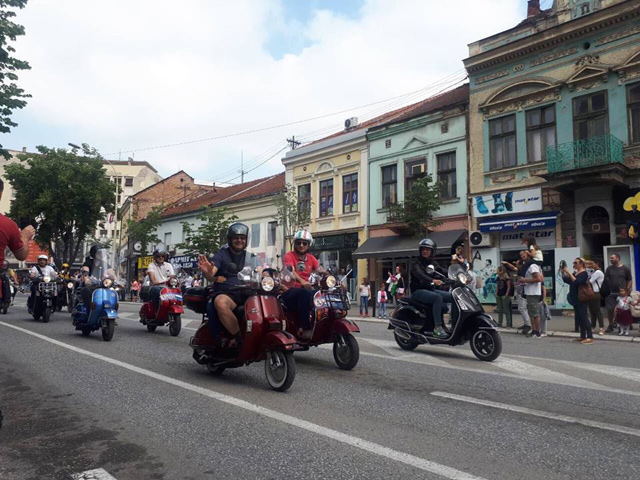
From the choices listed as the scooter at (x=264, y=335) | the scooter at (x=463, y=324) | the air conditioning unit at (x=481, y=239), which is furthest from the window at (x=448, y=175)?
the scooter at (x=264, y=335)

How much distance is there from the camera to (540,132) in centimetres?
2003

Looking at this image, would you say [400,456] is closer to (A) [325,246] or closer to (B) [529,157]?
(B) [529,157]

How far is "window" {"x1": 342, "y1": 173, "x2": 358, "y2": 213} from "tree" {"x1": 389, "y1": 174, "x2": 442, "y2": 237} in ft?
16.9

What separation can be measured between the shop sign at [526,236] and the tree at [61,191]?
90.9 ft

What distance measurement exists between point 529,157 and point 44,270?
1720cm

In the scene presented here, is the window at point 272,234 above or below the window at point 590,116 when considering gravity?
below

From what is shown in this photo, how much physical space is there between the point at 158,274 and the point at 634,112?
16.2 meters

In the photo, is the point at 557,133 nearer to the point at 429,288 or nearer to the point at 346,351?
the point at 429,288

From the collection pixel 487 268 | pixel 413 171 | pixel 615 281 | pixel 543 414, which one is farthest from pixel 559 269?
pixel 543 414

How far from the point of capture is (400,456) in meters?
3.56

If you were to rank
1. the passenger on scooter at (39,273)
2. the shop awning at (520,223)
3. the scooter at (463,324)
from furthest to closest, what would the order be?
the shop awning at (520,223), the passenger on scooter at (39,273), the scooter at (463,324)

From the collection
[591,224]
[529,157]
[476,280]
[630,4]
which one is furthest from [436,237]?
[476,280]

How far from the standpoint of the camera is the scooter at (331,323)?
659cm

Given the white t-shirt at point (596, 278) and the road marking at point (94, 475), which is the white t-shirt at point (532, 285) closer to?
the white t-shirt at point (596, 278)
